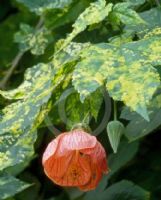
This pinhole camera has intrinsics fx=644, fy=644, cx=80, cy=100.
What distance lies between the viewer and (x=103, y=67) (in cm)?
95

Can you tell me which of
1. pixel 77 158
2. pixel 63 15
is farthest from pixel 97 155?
pixel 63 15

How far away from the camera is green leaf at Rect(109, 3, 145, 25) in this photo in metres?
1.05

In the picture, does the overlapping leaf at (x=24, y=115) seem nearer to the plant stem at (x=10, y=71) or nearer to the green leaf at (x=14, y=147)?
the green leaf at (x=14, y=147)

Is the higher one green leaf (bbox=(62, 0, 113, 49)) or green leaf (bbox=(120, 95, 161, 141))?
green leaf (bbox=(62, 0, 113, 49))

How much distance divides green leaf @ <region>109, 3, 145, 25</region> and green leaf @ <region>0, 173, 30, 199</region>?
1.34 ft

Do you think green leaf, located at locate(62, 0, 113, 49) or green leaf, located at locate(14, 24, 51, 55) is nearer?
green leaf, located at locate(62, 0, 113, 49)

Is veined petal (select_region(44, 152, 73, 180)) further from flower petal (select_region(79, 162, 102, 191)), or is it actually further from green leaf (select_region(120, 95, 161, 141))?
green leaf (select_region(120, 95, 161, 141))

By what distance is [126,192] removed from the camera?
144 cm

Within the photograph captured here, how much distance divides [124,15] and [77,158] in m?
0.25

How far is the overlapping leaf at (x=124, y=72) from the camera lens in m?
0.90

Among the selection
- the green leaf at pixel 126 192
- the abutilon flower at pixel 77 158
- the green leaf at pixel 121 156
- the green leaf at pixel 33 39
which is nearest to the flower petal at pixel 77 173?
the abutilon flower at pixel 77 158

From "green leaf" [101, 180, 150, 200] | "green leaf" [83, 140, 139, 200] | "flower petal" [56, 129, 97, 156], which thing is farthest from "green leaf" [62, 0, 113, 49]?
"green leaf" [83, 140, 139, 200]

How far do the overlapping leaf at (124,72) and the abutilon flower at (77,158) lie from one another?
0.51ft

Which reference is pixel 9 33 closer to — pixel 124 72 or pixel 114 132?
pixel 114 132
